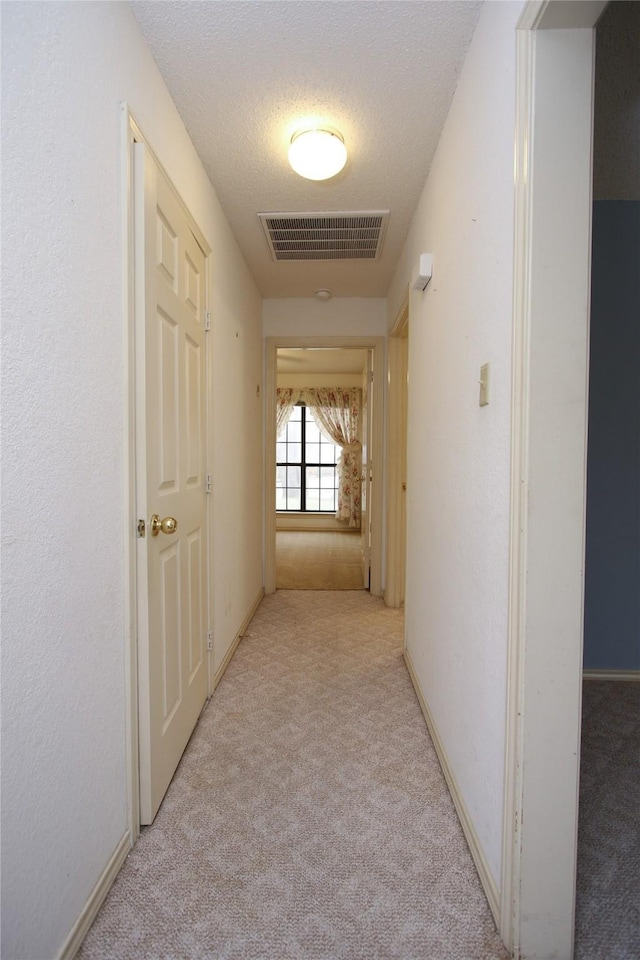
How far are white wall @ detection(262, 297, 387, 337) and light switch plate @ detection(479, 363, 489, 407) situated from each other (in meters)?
2.57

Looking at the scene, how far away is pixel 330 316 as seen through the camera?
369 centimetres

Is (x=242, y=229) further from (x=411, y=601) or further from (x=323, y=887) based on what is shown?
(x=323, y=887)

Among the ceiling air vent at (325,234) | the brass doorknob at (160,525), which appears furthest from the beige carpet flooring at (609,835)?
the ceiling air vent at (325,234)

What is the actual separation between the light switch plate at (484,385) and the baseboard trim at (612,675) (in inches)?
77.7

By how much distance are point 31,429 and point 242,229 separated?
7.05 feet

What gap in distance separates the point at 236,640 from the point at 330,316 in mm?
2543

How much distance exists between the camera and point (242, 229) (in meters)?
2.58

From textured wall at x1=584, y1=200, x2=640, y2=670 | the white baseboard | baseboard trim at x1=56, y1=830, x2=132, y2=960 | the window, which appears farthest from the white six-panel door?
the window

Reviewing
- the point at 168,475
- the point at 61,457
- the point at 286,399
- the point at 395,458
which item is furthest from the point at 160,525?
the point at 286,399

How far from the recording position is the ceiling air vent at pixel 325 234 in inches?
95.6

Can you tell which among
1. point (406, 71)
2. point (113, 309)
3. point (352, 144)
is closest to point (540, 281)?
point (113, 309)

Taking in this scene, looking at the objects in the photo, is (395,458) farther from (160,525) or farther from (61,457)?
(61,457)

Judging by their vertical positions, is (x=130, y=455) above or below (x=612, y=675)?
above

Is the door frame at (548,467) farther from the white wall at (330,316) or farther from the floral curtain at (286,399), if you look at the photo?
the floral curtain at (286,399)
